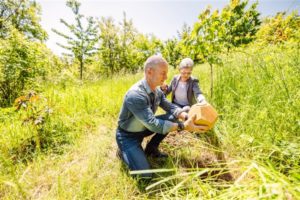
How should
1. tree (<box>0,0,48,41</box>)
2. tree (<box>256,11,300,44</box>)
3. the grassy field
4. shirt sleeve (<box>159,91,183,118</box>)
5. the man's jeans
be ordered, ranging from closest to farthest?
the grassy field < the man's jeans < tree (<box>256,11,300,44</box>) < shirt sleeve (<box>159,91,183,118</box>) < tree (<box>0,0,48,41</box>)

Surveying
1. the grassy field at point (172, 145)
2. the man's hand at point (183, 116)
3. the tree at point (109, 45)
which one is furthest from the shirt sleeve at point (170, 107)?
the tree at point (109, 45)

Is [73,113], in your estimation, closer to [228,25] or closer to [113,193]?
[113,193]

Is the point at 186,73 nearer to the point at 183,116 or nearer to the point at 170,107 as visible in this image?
the point at 170,107

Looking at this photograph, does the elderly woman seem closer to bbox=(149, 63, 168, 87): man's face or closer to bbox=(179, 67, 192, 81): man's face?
bbox=(179, 67, 192, 81): man's face

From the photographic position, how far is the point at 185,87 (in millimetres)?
3469

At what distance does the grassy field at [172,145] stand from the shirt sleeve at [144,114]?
44cm

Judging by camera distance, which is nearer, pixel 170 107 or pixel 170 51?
pixel 170 107

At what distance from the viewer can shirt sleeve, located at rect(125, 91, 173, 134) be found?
79.3 inches

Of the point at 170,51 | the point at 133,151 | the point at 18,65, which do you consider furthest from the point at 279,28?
the point at 170,51

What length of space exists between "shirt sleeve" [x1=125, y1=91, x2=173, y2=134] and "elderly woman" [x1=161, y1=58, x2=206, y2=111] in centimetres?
139

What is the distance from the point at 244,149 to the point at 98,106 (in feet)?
9.05

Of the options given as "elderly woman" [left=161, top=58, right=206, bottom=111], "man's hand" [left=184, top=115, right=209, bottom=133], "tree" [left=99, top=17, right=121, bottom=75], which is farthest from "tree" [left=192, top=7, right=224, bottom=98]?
"tree" [left=99, top=17, right=121, bottom=75]

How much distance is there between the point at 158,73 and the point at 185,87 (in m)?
1.45

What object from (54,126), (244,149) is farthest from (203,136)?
(54,126)
